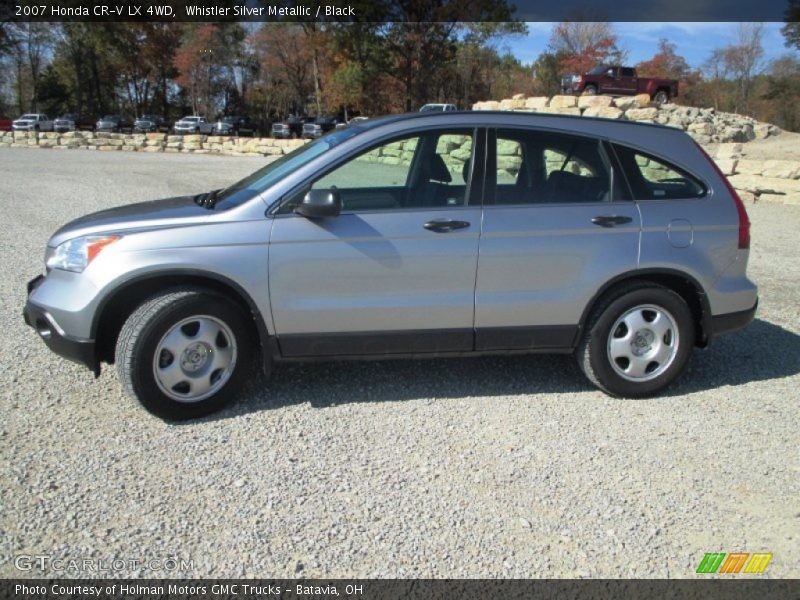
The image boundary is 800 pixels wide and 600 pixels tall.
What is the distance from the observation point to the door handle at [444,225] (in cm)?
395

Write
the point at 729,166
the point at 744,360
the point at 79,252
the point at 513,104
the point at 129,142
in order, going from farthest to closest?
the point at 129,142, the point at 513,104, the point at 729,166, the point at 744,360, the point at 79,252

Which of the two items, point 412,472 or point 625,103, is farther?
point 625,103

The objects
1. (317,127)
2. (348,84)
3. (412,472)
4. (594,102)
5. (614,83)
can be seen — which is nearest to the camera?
(412,472)

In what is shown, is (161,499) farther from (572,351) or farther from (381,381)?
(572,351)

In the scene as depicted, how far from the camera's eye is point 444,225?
156 inches

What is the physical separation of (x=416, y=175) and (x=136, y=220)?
1.74 metres

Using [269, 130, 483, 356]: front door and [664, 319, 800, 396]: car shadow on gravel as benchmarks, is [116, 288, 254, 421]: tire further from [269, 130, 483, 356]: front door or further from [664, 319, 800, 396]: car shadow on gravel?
[664, 319, 800, 396]: car shadow on gravel

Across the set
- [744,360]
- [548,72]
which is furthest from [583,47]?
[744,360]

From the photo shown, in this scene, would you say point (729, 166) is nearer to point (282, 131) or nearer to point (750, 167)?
point (750, 167)

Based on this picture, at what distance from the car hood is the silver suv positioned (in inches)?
0.6

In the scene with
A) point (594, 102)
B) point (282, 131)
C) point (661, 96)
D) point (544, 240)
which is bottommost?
point (544, 240)

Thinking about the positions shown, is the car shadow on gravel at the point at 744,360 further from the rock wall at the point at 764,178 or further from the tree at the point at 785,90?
the tree at the point at 785,90

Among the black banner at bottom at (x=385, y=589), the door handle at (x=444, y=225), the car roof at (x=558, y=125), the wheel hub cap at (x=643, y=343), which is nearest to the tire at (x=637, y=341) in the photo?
the wheel hub cap at (x=643, y=343)

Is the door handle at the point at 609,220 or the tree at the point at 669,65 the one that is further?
the tree at the point at 669,65
